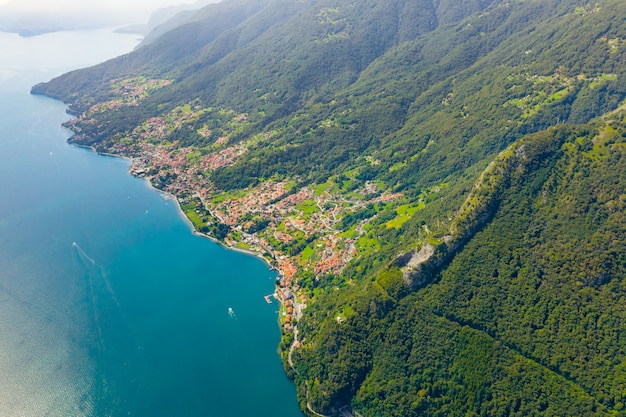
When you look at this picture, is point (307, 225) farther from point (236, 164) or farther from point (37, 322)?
point (37, 322)

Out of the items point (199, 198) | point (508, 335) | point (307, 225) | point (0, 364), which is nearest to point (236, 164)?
point (199, 198)

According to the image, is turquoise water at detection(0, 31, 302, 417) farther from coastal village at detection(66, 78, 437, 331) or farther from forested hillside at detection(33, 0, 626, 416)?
forested hillside at detection(33, 0, 626, 416)

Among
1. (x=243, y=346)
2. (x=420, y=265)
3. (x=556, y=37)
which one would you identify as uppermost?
(x=556, y=37)

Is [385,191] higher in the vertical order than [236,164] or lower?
lower

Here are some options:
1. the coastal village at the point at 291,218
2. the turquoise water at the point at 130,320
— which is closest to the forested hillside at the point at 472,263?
the coastal village at the point at 291,218

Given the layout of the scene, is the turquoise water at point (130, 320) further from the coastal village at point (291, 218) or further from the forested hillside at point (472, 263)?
the forested hillside at point (472, 263)

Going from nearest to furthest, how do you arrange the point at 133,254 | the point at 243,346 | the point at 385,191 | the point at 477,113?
1. the point at 243,346
2. the point at 133,254
3. the point at 385,191
4. the point at 477,113

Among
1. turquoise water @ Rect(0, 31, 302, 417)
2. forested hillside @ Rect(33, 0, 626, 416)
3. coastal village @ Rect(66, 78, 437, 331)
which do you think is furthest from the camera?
coastal village @ Rect(66, 78, 437, 331)

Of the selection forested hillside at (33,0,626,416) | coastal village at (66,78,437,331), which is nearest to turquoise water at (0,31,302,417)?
coastal village at (66,78,437,331)
